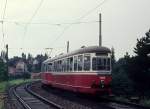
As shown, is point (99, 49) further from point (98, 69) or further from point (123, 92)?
point (123, 92)

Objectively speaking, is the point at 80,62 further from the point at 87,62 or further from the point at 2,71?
the point at 2,71

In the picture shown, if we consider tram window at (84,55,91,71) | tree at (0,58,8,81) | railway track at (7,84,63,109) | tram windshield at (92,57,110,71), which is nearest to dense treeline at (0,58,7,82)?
tree at (0,58,8,81)

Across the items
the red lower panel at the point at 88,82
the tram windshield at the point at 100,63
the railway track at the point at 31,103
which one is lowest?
the railway track at the point at 31,103

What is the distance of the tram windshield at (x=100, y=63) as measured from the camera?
27391 mm

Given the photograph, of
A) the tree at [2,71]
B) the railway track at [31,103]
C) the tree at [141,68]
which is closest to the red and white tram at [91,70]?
the railway track at [31,103]

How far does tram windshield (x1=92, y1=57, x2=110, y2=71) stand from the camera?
2739 cm

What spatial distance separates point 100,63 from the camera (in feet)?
90.2

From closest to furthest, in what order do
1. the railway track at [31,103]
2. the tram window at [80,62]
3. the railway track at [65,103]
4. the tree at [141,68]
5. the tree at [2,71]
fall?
1. the railway track at [65,103]
2. the railway track at [31,103]
3. the tram window at [80,62]
4. the tree at [141,68]
5. the tree at [2,71]

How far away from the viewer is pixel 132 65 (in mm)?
38781

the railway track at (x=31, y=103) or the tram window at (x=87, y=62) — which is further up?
the tram window at (x=87, y=62)

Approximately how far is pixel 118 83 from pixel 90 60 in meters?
7.37

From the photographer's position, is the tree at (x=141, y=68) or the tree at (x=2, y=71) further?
the tree at (x=2, y=71)

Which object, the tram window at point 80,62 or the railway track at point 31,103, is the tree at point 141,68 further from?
the tram window at point 80,62

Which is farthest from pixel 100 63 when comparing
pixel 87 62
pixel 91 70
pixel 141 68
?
pixel 141 68
